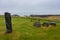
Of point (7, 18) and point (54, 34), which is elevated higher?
point (7, 18)

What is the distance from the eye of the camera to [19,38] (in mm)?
21516

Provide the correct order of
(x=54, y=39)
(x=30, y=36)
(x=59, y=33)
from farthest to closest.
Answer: (x=59, y=33) < (x=30, y=36) < (x=54, y=39)

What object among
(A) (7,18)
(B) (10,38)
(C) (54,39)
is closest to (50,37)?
(C) (54,39)

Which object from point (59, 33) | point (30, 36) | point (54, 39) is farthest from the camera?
point (59, 33)

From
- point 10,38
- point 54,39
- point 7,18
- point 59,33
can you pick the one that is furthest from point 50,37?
point 7,18

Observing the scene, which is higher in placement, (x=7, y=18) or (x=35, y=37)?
(x=7, y=18)

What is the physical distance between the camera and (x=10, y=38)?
21.7 m

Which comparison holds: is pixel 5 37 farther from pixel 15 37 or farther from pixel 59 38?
pixel 59 38

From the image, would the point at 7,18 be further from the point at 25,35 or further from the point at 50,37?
the point at 50,37

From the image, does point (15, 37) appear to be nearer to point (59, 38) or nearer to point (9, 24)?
point (9, 24)

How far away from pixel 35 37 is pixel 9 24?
13.6ft

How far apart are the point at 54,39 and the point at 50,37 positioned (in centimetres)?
93

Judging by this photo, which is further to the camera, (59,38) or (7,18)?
(7,18)

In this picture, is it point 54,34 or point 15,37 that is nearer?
point 15,37
